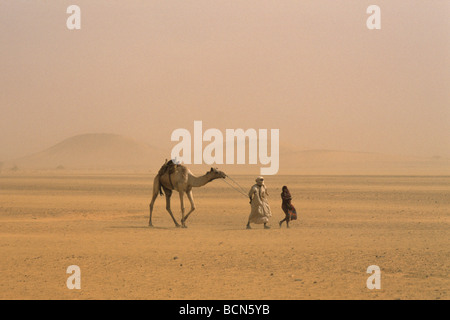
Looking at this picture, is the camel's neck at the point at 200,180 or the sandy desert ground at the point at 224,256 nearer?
the sandy desert ground at the point at 224,256

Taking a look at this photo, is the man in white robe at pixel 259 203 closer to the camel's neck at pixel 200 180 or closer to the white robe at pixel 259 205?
the white robe at pixel 259 205

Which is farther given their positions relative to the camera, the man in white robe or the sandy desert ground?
the man in white robe

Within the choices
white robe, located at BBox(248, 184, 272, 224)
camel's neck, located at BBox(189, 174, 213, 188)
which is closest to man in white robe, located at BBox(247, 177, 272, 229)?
white robe, located at BBox(248, 184, 272, 224)

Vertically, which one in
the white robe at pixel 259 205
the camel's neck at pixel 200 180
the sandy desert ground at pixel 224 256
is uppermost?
the camel's neck at pixel 200 180

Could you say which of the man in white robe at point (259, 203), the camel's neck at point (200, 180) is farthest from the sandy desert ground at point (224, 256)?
the camel's neck at point (200, 180)

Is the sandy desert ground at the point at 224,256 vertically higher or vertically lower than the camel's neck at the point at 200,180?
lower

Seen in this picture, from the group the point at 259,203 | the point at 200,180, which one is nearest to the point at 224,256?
the point at 259,203

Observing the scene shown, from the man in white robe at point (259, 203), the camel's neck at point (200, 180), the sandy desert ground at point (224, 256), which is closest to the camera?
the sandy desert ground at point (224, 256)

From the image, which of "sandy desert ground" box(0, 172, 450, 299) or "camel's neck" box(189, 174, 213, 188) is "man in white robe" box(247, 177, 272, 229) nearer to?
"sandy desert ground" box(0, 172, 450, 299)

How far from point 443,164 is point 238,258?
14933 centimetres

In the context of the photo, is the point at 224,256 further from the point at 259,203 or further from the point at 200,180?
the point at 200,180
